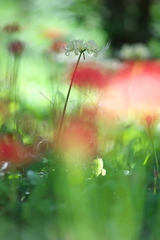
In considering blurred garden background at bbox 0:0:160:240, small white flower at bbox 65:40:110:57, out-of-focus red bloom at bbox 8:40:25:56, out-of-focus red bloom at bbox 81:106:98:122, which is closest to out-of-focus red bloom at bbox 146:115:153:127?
blurred garden background at bbox 0:0:160:240

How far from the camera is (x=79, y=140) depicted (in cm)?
220

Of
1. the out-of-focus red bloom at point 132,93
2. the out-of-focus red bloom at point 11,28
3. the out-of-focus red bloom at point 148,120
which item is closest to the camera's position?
the out-of-focus red bloom at point 148,120

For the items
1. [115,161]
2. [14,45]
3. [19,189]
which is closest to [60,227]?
[19,189]

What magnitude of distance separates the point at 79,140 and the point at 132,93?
0.57 m

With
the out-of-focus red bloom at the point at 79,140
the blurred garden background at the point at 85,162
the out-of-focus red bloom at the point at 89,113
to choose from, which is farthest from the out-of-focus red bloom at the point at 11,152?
the out-of-focus red bloom at the point at 89,113

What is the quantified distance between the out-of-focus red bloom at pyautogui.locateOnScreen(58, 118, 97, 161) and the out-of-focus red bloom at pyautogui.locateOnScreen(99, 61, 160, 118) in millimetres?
110

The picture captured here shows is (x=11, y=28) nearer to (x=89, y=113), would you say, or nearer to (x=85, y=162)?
(x=89, y=113)

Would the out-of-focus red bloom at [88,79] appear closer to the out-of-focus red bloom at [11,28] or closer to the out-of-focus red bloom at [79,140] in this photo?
the out-of-focus red bloom at [79,140]

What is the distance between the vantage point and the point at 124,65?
3.20 metres

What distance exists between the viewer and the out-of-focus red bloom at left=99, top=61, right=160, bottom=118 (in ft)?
6.96

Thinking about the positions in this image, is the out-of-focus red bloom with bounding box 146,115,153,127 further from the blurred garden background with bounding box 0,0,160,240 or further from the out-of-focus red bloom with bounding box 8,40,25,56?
the out-of-focus red bloom with bounding box 8,40,25,56

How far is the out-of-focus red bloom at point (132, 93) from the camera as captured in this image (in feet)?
6.96

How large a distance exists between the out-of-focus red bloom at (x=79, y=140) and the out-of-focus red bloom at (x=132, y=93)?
0.36 ft

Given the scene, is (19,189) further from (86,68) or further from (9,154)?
(86,68)
